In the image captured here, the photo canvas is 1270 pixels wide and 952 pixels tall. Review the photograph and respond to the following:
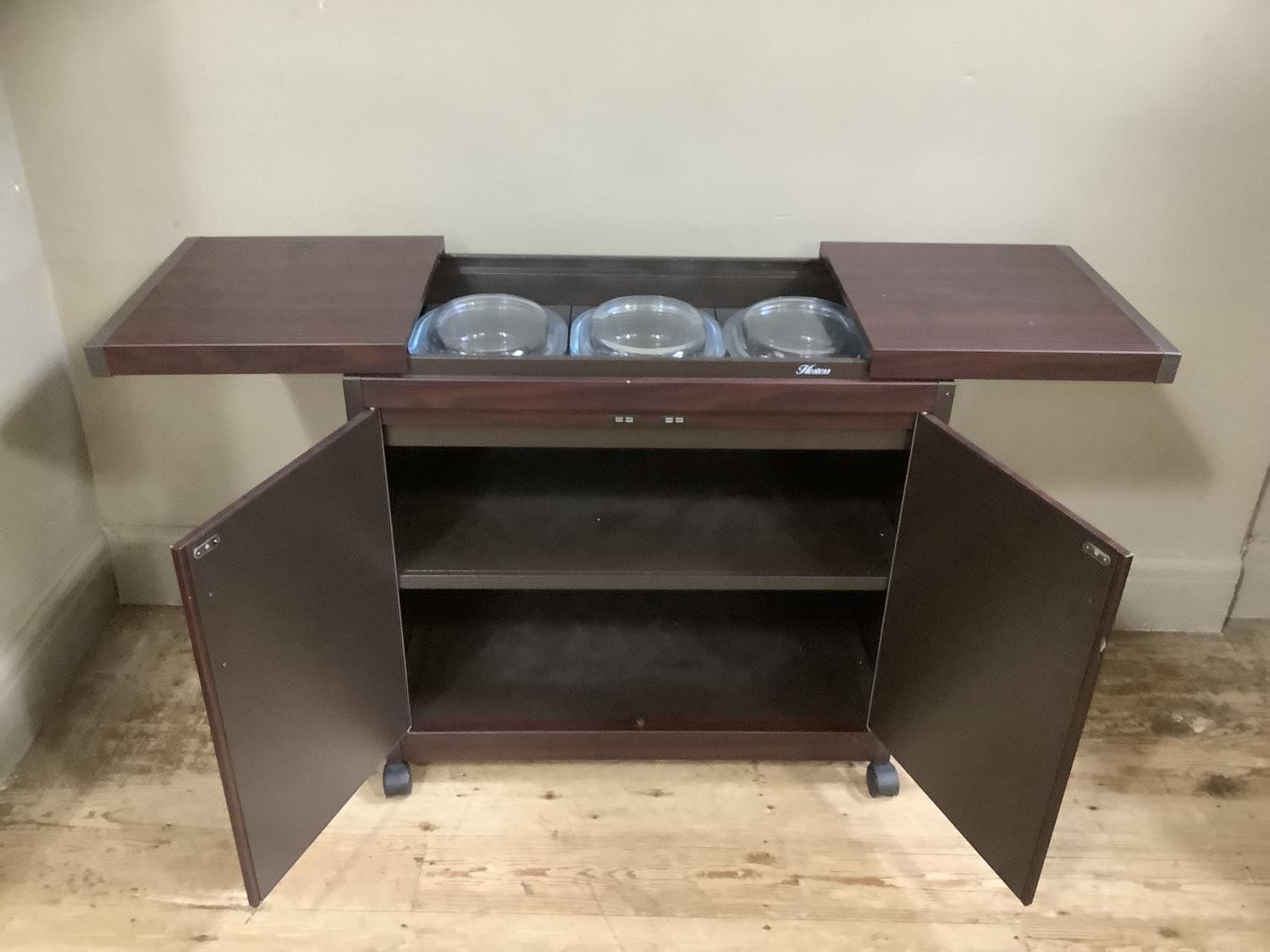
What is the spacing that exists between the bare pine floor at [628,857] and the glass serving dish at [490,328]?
67 centimetres

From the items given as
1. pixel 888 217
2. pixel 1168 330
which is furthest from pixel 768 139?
pixel 1168 330

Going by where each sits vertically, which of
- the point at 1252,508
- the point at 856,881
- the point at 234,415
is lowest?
the point at 856,881

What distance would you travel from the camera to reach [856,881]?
136 centimetres

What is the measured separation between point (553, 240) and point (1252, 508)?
1.33 metres

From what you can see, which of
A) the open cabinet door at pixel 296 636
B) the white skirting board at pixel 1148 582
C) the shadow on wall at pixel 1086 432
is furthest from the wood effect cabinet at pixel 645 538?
the white skirting board at pixel 1148 582

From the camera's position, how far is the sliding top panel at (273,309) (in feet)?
3.74

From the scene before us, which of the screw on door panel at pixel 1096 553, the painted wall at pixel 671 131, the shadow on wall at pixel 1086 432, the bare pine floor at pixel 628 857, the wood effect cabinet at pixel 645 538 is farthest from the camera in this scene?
the shadow on wall at pixel 1086 432

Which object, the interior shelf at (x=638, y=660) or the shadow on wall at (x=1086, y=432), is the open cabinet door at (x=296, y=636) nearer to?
the interior shelf at (x=638, y=660)

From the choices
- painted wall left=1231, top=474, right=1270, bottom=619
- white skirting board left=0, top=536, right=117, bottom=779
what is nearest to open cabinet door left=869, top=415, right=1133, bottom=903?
painted wall left=1231, top=474, right=1270, bottom=619

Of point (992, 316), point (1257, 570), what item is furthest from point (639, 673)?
point (1257, 570)

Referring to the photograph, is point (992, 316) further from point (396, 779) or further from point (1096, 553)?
point (396, 779)

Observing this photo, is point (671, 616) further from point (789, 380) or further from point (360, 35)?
point (360, 35)

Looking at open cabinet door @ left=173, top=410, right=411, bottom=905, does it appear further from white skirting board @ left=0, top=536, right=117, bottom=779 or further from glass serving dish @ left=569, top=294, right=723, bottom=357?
white skirting board @ left=0, top=536, right=117, bottom=779

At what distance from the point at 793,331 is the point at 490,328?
16.2 inches
